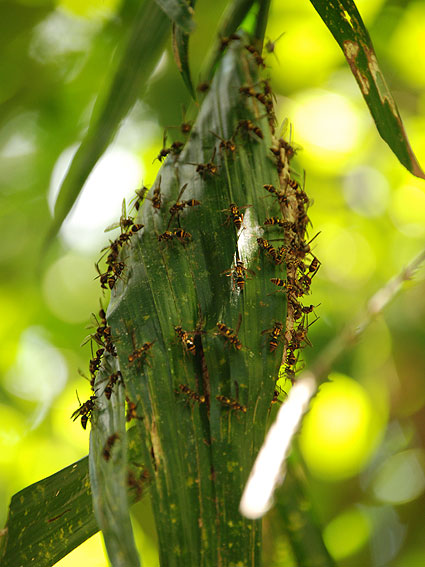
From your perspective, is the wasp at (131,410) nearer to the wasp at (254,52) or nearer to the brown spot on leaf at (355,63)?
the brown spot on leaf at (355,63)

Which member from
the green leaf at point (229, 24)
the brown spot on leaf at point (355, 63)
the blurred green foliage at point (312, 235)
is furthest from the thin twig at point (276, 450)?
the blurred green foliage at point (312, 235)

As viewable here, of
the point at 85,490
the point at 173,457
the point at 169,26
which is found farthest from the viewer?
the point at 169,26

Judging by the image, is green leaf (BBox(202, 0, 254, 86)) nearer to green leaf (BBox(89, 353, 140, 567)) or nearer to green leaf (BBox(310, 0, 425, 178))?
green leaf (BBox(310, 0, 425, 178))

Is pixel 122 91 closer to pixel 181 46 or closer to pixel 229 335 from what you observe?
pixel 181 46

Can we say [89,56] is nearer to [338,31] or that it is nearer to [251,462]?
[338,31]

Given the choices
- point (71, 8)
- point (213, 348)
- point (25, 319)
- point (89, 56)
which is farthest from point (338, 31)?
point (25, 319)

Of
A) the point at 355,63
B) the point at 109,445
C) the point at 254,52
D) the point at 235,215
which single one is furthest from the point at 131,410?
the point at 254,52
